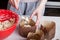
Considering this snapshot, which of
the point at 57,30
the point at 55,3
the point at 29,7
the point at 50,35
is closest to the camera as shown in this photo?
the point at 50,35

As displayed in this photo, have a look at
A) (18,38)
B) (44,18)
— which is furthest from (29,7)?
(18,38)

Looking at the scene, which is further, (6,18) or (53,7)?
(53,7)

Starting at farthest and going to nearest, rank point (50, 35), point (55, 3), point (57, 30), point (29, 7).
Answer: point (55, 3)
point (29, 7)
point (57, 30)
point (50, 35)

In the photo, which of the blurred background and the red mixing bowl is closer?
the red mixing bowl

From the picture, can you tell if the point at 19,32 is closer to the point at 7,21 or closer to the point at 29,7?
the point at 7,21

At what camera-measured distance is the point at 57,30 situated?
82 centimetres

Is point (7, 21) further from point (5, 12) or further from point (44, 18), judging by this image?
point (44, 18)

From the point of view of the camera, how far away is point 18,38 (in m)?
0.78

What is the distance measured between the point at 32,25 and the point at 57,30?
0.41 ft

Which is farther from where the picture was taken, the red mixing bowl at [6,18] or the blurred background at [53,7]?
the blurred background at [53,7]

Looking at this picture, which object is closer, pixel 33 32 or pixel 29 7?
pixel 33 32

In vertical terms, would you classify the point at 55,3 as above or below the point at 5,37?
above

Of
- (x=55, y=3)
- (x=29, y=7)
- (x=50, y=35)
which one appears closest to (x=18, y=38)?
(x=50, y=35)

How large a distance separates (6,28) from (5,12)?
12cm
